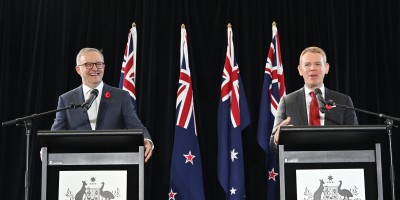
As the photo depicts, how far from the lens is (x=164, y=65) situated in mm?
6035

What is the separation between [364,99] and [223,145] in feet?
5.44

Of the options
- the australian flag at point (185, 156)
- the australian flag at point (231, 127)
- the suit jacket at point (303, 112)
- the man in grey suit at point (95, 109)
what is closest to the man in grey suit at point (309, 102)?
the suit jacket at point (303, 112)

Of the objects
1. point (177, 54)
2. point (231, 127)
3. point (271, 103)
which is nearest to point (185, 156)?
point (231, 127)

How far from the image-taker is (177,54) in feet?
20.0

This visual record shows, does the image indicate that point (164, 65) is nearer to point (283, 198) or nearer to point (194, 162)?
point (194, 162)

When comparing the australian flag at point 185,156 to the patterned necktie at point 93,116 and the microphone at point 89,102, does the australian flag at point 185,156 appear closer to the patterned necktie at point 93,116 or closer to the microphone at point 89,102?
the patterned necktie at point 93,116

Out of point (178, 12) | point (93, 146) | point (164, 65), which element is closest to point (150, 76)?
point (164, 65)

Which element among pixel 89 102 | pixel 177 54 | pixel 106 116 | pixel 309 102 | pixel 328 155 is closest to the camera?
pixel 328 155

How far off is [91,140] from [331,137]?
4.50 ft

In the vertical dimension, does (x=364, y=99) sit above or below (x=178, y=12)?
below

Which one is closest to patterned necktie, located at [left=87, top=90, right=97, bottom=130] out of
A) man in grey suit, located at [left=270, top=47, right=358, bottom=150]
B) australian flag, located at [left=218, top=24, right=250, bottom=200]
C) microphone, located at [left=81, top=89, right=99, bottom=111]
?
microphone, located at [left=81, top=89, right=99, bottom=111]

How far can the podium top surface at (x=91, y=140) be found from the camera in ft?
10.3

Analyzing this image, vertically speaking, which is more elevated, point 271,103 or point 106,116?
point 271,103

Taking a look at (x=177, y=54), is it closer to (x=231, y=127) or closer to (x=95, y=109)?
(x=231, y=127)
